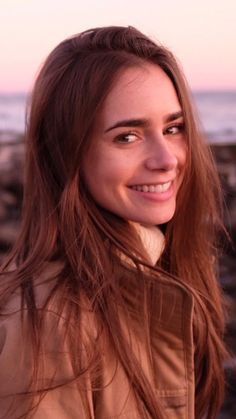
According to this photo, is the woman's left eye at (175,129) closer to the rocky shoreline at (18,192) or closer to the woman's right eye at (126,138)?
the woman's right eye at (126,138)

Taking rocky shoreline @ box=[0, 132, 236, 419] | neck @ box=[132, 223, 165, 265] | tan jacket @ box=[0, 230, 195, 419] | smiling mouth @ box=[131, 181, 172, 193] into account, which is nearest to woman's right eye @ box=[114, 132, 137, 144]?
smiling mouth @ box=[131, 181, 172, 193]

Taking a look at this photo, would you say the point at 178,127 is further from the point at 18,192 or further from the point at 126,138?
Result: the point at 18,192

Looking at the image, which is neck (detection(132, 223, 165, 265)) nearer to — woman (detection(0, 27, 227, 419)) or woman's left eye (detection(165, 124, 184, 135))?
woman (detection(0, 27, 227, 419))

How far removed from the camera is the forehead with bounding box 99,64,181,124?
180 centimetres

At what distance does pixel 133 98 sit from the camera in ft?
5.91

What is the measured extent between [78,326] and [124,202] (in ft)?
1.26


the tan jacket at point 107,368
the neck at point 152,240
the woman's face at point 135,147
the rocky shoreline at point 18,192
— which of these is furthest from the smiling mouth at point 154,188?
the rocky shoreline at point 18,192

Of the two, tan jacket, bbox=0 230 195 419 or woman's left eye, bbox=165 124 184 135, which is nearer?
tan jacket, bbox=0 230 195 419

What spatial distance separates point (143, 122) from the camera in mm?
1826

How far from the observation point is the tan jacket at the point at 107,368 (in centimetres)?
157

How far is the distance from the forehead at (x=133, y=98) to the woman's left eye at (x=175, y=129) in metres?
0.07

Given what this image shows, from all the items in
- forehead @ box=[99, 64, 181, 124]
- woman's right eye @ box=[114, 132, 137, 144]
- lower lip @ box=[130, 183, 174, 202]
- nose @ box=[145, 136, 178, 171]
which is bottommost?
lower lip @ box=[130, 183, 174, 202]

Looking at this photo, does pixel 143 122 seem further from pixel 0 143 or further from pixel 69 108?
pixel 0 143

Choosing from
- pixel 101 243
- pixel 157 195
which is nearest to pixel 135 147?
pixel 157 195
